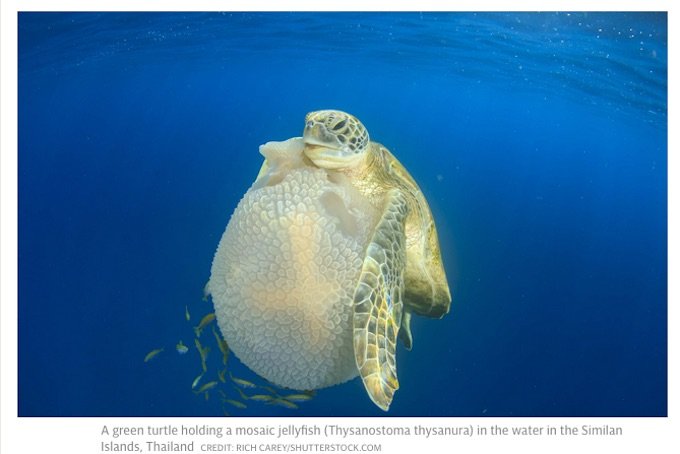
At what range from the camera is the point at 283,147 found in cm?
210

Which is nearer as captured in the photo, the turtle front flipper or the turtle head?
the turtle front flipper

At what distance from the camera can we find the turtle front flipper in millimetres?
1751

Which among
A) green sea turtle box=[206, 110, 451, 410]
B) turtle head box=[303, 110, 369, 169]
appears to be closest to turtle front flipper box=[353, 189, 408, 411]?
green sea turtle box=[206, 110, 451, 410]

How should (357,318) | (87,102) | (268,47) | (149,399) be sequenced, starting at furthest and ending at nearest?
(87,102), (268,47), (149,399), (357,318)

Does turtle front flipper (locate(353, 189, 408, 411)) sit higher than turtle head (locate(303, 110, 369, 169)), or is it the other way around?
turtle head (locate(303, 110, 369, 169))

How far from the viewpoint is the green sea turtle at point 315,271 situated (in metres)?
1.82

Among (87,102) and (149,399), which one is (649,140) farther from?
(87,102)

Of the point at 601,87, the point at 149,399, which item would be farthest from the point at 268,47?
the point at 149,399

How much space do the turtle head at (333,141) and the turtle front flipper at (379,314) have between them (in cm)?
36

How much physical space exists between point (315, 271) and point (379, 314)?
0.31 m

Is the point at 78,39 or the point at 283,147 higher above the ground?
the point at 283,147

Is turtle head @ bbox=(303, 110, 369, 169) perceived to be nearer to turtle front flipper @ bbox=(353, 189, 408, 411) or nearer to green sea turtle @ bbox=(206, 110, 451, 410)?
green sea turtle @ bbox=(206, 110, 451, 410)

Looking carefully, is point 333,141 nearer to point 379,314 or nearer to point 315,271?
point 315,271

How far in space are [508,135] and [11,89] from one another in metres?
36.9
